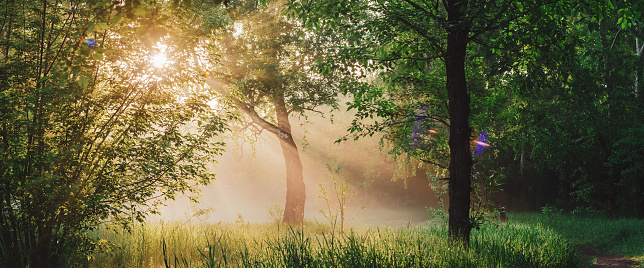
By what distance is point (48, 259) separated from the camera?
20.4 feet

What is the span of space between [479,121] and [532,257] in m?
3.17

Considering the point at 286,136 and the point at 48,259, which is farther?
the point at 286,136

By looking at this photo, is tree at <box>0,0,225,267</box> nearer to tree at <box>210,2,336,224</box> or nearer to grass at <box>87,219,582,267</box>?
grass at <box>87,219,582,267</box>

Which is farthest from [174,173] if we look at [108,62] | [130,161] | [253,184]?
[253,184]

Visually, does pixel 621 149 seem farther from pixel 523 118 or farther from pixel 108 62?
pixel 108 62

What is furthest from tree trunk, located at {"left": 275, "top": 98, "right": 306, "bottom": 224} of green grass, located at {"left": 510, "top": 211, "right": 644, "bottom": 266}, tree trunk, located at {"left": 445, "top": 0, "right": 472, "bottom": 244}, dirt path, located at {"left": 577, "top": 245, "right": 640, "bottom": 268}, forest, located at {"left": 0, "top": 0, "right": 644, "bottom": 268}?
tree trunk, located at {"left": 445, "top": 0, "right": 472, "bottom": 244}

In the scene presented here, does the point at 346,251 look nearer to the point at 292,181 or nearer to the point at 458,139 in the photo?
the point at 458,139

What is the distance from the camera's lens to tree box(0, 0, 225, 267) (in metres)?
5.56

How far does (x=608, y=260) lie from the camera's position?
35.2ft

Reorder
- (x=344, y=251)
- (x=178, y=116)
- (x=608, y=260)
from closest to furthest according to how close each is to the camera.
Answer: (x=344, y=251), (x=178, y=116), (x=608, y=260)

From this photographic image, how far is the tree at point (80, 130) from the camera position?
18.2ft

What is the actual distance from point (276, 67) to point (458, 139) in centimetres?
934

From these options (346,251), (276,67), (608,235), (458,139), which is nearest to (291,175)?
(276,67)

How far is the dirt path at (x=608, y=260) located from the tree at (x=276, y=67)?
972 centimetres
